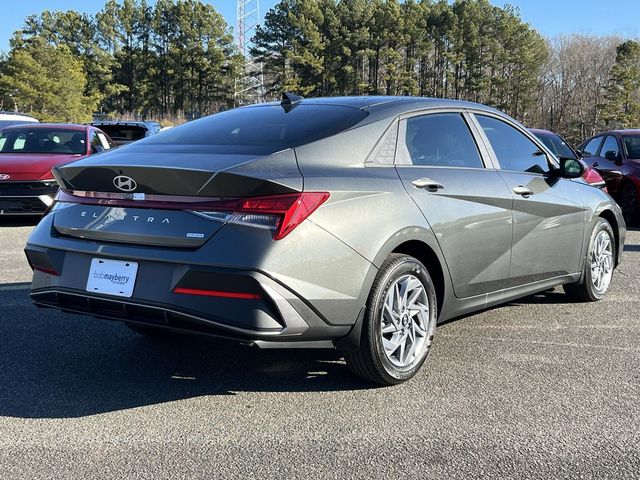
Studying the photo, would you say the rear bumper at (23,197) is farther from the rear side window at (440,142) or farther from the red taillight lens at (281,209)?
the red taillight lens at (281,209)

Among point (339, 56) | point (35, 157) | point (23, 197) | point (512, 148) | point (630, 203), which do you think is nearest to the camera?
point (512, 148)

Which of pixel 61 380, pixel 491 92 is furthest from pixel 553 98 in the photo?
pixel 61 380

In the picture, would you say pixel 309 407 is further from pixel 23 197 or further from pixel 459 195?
pixel 23 197

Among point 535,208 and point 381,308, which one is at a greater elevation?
point 535,208

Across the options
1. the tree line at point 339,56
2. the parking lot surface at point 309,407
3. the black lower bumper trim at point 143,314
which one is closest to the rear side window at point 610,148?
the parking lot surface at point 309,407

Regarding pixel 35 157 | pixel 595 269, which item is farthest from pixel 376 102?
pixel 35 157

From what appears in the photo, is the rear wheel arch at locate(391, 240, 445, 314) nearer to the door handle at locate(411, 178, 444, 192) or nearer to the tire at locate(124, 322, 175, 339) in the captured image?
the door handle at locate(411, 178, 444, 192)

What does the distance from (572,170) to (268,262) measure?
3.04 metres

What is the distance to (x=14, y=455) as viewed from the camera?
9.18 feet

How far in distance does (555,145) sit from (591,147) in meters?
1.09

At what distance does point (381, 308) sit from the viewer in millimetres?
3457

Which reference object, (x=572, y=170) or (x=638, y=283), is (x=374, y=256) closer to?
(x=572, y=170)

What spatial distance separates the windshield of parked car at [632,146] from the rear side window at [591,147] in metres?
0.81

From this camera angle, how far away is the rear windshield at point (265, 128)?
3.55 meters
